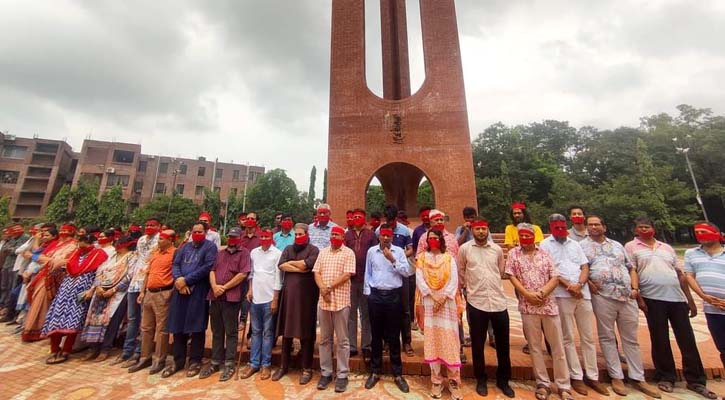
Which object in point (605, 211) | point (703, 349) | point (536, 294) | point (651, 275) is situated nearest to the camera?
point (536, 294)

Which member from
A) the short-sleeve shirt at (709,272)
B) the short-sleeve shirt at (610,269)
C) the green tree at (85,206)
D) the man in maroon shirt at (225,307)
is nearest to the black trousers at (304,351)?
the man in maroon shirt at (225,307)

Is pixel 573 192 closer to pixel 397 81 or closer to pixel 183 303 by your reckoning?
pixel 397 81

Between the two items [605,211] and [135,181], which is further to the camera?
[135,181]

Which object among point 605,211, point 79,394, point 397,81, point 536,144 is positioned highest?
point 536,144

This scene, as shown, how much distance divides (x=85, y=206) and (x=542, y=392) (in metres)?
35.5

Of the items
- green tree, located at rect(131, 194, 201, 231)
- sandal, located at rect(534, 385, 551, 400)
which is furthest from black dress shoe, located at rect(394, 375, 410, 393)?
green tree, located at rect(131, 194, 201, 231)

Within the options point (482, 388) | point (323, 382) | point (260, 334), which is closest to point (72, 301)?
point (260, 334)

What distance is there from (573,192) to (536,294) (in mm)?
28093

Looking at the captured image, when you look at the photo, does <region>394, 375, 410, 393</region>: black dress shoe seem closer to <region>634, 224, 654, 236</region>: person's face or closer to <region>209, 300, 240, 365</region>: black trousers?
<region>209, 300, 240, 365</region>: black trousers

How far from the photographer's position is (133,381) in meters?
3.42

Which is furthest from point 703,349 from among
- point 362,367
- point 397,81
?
point 397,81

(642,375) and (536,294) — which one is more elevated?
(536,294)

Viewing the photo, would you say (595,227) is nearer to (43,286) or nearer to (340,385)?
(340,385)

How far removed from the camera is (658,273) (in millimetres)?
3268
